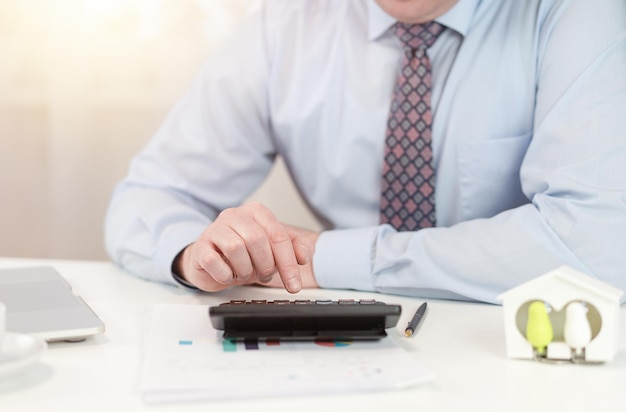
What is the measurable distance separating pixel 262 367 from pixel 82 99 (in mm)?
1661

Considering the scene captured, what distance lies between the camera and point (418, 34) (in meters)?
1.50

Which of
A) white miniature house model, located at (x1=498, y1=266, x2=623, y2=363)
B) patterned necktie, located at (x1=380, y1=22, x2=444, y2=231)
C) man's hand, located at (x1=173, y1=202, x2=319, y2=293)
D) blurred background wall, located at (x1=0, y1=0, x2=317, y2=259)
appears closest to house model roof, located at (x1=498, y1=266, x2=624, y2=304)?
white miniature house model, located at (x1=498, y1=266, x2=623, y2=363)

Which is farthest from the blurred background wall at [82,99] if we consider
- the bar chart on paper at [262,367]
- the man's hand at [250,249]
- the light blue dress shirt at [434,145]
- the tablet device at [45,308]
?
the bar chart on paper at [262,367]

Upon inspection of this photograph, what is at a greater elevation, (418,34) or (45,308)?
(418,34)

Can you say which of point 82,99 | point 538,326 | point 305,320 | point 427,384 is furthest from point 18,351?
point 82,99

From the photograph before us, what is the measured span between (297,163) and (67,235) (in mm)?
1036

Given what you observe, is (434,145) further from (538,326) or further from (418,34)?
(538,326)

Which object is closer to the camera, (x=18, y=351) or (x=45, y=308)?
(x=18, y=351)

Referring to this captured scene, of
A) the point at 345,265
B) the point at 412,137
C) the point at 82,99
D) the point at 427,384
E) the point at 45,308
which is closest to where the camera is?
the point at 427,384

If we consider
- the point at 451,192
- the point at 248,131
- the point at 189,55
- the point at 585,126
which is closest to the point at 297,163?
the point at 248,131

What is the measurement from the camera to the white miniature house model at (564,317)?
85 centimetres

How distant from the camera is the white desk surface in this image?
2.50ft

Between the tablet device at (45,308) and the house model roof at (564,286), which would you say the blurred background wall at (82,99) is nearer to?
the tablet device at (45,308)

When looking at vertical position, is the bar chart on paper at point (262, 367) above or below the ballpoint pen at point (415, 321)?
above
